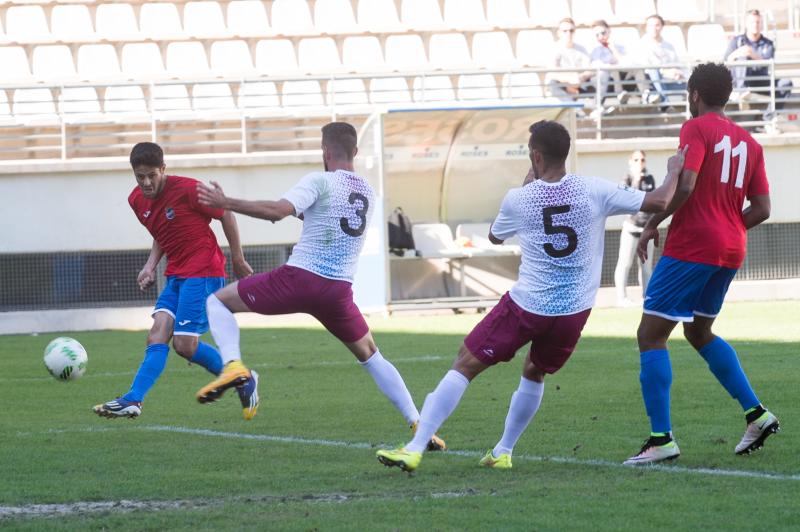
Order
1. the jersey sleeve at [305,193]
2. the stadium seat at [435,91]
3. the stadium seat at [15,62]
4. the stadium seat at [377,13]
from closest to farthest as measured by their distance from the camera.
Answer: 1. the jersey sleeve at [305,193]
2. the stadium seat at [435,91]
3. the stadium seat at [15,62]
4. the stadium seat at [377,13]

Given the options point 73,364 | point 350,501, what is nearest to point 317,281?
point 350,501

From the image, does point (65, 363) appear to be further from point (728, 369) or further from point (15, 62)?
point (15, 62)

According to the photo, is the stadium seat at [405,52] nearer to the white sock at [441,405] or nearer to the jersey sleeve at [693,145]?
the jersey sleeve at [693,145]

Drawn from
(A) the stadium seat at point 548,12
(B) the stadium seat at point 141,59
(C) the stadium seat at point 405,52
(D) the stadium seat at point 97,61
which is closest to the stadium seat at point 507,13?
(A) the stadium seat at point 548,12

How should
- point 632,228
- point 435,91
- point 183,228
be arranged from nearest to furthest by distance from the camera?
point 183,228
point 632,228
point 435,91

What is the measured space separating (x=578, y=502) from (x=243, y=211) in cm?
214

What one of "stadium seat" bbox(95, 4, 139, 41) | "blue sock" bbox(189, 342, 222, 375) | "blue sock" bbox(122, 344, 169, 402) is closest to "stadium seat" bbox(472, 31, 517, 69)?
"stadium seat" bbox(95, 4, 139, 41)

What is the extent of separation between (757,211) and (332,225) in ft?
7.25

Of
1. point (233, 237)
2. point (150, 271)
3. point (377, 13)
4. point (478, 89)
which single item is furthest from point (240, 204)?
point (377, 13)

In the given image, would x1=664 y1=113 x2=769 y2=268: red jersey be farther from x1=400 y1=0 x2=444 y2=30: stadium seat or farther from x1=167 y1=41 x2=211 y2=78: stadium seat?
x1=400 y1=0 x2=444 y2=30: stadium seat

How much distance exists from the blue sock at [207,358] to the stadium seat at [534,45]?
17373 millimetres

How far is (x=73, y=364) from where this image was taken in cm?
945

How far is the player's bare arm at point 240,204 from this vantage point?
20.6 feet

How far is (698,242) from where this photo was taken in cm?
660
